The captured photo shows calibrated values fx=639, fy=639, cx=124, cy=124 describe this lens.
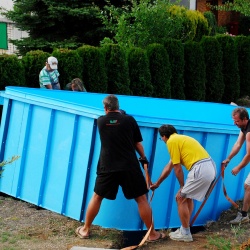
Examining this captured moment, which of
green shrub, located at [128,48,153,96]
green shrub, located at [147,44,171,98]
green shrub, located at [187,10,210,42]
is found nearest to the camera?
green shrub, located at [128,48,153,96]

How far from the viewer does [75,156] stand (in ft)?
24.6

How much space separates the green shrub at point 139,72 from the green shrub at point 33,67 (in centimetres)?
274

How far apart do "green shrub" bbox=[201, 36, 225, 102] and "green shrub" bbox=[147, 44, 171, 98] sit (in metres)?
1.91

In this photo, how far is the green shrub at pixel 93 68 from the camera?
1280cm

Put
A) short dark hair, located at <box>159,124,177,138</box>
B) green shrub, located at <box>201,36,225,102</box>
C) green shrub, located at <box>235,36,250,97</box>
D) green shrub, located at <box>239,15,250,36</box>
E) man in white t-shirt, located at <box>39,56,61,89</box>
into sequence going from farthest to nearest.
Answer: green shrub, located at <box>239,15,250,36</box>, green shrub, located at <box>235,36,250,97</box>, green shrub, located at <box>201,36,225,102</box>, man in white t-shirt, located at <box>39,56,61,89</box>, short dark hair, located at <box>159,124,177,138</box>

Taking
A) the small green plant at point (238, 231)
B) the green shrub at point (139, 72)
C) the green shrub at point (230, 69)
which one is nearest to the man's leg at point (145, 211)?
the small green plant at point (238, 231)

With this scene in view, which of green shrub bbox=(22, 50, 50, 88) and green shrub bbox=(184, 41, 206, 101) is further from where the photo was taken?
green shrub bbox=(184, 41, 206, 101)

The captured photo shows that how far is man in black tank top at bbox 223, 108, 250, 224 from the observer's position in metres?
7.11

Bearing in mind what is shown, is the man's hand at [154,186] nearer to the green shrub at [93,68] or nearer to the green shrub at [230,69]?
the green shrub at [93,68]

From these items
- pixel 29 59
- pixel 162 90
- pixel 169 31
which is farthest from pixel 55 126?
pixel 169 31

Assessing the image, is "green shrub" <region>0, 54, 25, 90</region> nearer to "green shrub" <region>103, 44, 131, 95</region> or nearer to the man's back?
"green shrub" <region>103, 44, 131, 95</region>

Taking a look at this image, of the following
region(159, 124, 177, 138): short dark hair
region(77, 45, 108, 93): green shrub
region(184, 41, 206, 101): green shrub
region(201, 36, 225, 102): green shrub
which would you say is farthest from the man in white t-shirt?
region(201, 36, 225, 102): green shrub

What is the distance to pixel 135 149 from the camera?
6.98 metres

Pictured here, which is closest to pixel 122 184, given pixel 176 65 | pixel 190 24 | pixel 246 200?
pixel 246 200
